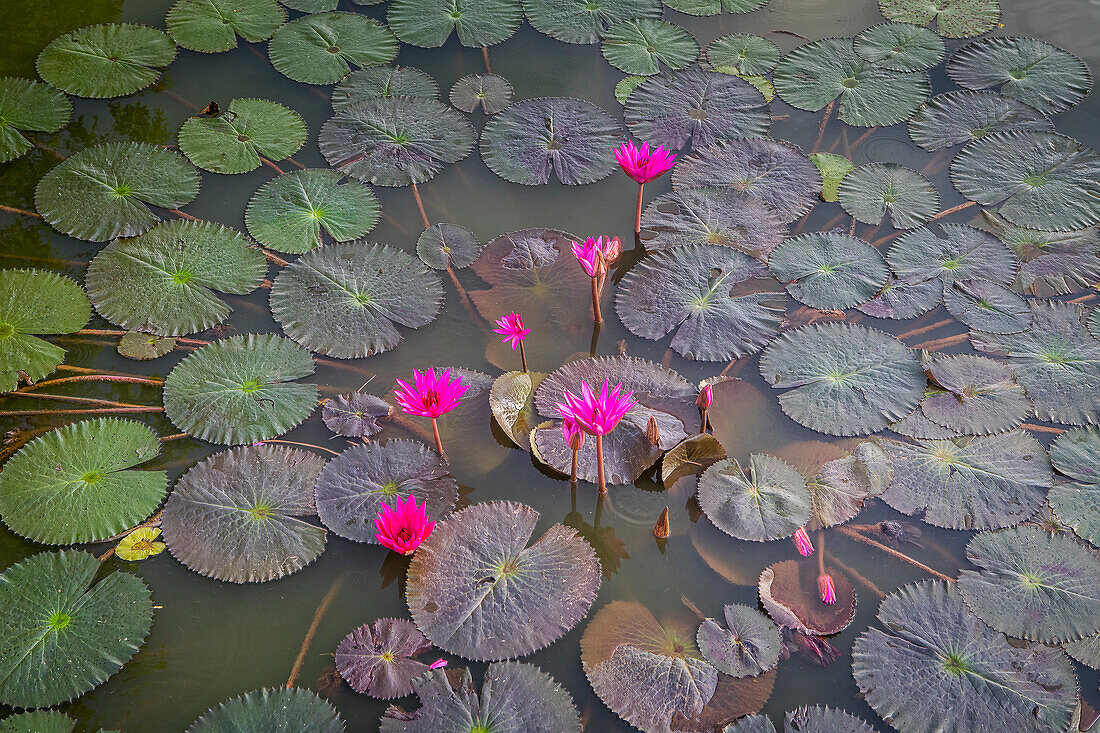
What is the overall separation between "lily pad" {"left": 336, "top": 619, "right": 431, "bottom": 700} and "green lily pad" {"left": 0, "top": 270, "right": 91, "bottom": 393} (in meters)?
1.78

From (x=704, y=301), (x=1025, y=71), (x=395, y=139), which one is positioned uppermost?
(x=1025, y=71)

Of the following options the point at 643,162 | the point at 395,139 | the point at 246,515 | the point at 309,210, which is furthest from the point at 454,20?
the point at 246,515

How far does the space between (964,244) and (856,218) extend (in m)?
0.48

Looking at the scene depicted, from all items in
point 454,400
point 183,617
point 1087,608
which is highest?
point 454,400

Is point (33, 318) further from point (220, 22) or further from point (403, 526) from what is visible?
point (220, 22)

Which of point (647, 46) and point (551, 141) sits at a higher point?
point (647, 46)

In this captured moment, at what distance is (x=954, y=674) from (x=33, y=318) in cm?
373

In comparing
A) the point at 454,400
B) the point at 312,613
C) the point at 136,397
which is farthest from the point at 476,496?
the point at 136,397

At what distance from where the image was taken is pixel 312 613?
2.83 meters

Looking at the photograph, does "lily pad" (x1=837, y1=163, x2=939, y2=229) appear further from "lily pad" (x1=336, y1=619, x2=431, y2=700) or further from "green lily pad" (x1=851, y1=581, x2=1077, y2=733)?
"lily pad" (x1=336, y1=619, x2=431, y2=700)

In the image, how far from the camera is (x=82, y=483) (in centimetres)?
304

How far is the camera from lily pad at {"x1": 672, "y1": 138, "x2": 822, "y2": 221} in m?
3.96

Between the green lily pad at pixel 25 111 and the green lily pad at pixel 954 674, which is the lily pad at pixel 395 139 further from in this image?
the green lily pad at pixel 954 674

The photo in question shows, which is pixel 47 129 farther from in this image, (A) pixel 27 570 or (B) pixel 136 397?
(A) pixel 27 570
